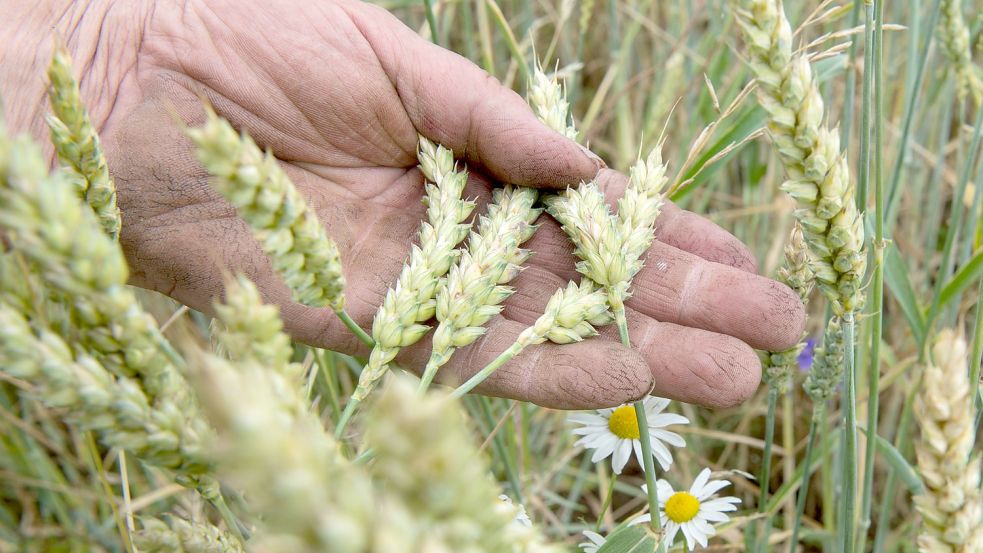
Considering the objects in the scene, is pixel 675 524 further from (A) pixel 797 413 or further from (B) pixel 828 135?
(A) pixel 797 413

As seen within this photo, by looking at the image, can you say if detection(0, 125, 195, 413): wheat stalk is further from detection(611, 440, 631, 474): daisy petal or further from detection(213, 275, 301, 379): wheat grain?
detection(611, 440, 631, 474): daisy petal

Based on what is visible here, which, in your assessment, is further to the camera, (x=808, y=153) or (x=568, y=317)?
(x=568, y=317)

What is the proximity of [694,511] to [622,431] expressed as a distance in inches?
5.4

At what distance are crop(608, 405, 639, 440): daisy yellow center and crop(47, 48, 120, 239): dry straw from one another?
2.19 ft

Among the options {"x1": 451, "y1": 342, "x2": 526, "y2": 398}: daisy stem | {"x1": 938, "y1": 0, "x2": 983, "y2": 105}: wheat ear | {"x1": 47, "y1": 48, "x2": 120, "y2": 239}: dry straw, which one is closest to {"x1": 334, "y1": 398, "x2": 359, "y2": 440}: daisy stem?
{"x1": 451, "y1": 342, "x2": 526, "y2": 398}: daisy stem

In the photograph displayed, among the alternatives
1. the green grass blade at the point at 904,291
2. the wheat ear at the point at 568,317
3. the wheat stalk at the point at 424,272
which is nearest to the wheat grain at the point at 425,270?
the wheat stalk at the point at 424,272

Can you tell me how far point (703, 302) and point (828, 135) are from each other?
427mm

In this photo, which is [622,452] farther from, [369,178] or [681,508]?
[369,178]

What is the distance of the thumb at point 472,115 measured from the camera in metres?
1.15

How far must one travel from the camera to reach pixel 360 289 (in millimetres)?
1170

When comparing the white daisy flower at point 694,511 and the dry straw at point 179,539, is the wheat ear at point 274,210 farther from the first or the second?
the white daisy flower at point 694,511

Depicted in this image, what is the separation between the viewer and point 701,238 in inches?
47.4

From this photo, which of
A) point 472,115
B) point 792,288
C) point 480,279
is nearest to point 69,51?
point 472,115

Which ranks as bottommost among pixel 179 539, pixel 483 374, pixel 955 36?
pixel 179 539
